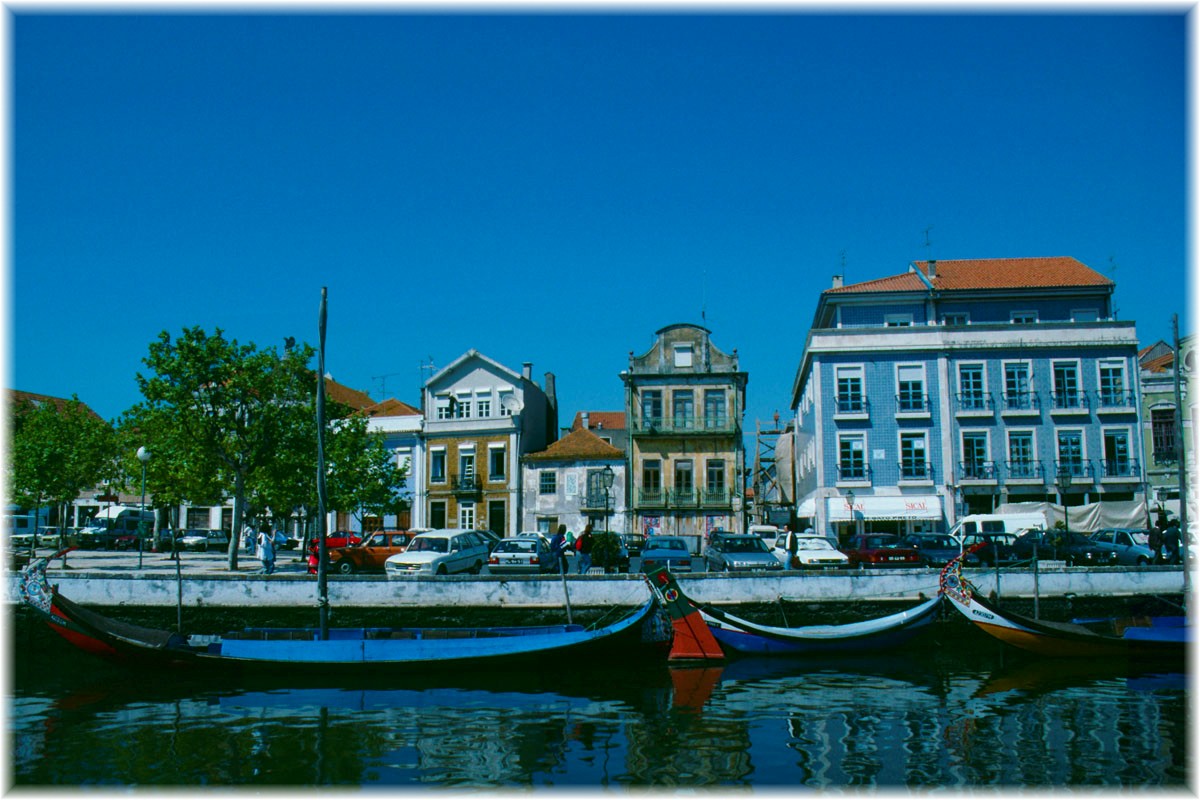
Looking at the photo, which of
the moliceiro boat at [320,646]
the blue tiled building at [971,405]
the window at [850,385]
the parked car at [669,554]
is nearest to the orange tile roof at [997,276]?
the blue tiled building at [971,405]

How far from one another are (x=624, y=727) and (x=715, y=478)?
126 ft

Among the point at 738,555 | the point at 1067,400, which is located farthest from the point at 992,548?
the point at 1067,400

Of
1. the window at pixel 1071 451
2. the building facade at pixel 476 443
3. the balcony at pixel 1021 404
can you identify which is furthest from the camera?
the building facade at pixel 476 443

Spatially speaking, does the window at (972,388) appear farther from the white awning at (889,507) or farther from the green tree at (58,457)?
the green tree at (58,457)

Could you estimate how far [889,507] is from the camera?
145ft

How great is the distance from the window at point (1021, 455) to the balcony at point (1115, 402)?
355 cm

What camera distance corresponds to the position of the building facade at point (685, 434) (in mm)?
52938

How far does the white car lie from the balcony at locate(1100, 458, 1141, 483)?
96.2 feet

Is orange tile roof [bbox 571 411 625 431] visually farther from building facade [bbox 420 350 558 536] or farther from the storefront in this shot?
the storefront

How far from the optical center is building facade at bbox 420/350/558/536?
55312 mm

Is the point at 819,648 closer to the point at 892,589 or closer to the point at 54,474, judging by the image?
the point at 892,589

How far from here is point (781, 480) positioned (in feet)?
205

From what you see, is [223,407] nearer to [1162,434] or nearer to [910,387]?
[910,387]

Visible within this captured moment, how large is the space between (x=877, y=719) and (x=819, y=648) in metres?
5.84
